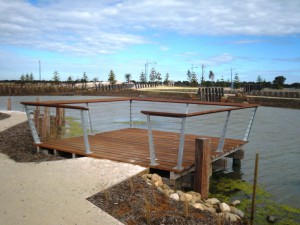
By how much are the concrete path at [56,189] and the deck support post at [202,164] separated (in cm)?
114

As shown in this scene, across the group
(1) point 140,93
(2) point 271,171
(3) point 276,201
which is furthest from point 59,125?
(1) point 140,93

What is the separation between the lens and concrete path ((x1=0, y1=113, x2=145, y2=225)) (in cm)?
497

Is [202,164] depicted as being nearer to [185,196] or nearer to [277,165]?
[185,196]

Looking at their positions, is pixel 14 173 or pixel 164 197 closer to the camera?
pixel 164 197

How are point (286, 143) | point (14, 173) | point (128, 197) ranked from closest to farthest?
point (128, 197) < point (14, 173) < point (286, 143)

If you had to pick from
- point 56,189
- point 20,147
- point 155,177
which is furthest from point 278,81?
point 56,189

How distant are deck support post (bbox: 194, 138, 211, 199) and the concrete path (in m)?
1.14

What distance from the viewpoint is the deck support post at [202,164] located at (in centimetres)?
693

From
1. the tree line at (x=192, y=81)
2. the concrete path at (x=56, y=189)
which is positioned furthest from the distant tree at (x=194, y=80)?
the concrete path at (x=56, y=189)

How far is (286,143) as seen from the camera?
17.7 m

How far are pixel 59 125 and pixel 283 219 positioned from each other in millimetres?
13347

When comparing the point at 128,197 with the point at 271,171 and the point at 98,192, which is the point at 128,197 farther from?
the point at 271,171

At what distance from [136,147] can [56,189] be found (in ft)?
11.2

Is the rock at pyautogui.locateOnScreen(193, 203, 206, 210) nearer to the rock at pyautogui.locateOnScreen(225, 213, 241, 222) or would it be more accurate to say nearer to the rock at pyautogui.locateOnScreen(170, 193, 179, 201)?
the rock at pyautogui.locateOnScreen(170, 193, 179, 201)
